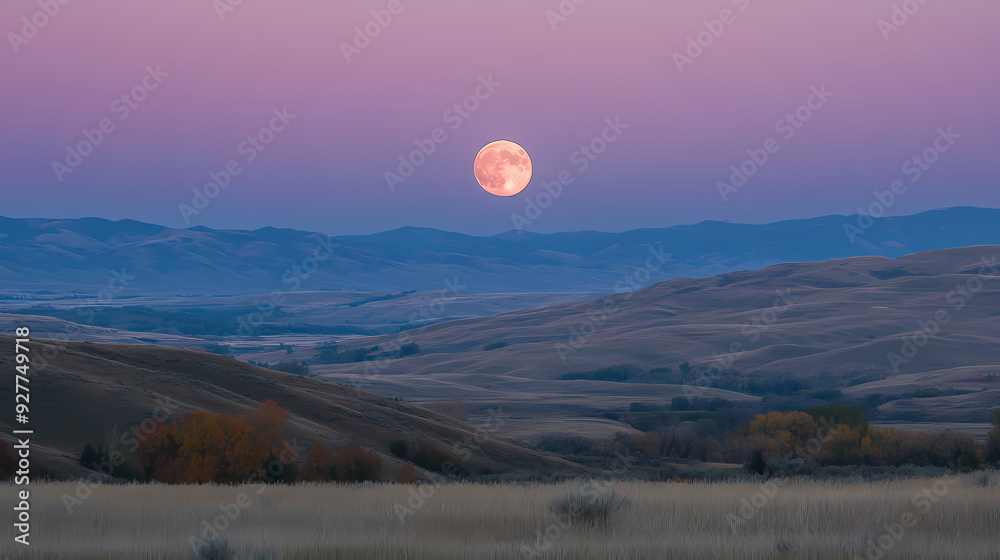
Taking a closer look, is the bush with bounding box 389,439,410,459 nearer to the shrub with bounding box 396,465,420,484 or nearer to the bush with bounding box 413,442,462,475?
the bush with bounding box 413,442,462,475

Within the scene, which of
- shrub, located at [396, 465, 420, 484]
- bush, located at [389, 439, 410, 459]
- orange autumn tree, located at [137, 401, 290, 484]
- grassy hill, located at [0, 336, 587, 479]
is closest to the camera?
orange autumn tree, located at [137, 401, 290, 484]

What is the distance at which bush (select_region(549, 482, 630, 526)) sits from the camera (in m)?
9.81

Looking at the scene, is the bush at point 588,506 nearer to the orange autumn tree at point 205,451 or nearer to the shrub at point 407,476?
the orange autumn tree at point 205,451

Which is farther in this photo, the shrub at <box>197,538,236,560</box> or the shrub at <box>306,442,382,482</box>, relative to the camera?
the shrub at <box>306,442,382,482</box>

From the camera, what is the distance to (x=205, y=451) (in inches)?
1085

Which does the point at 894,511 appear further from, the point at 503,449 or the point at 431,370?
the point at 431,370

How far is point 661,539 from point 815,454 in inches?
1676

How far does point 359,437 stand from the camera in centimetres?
4431

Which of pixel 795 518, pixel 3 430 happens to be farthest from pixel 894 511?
pixel 3 430

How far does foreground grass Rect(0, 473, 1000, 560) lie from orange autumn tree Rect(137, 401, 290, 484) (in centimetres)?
1428

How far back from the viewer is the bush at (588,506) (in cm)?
981


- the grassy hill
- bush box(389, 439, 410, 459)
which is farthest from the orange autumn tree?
bush box(389, 439, 410, 459)

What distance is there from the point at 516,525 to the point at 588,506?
0.98 meters

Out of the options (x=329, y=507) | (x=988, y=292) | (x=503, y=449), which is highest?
(x=988, y=292)
